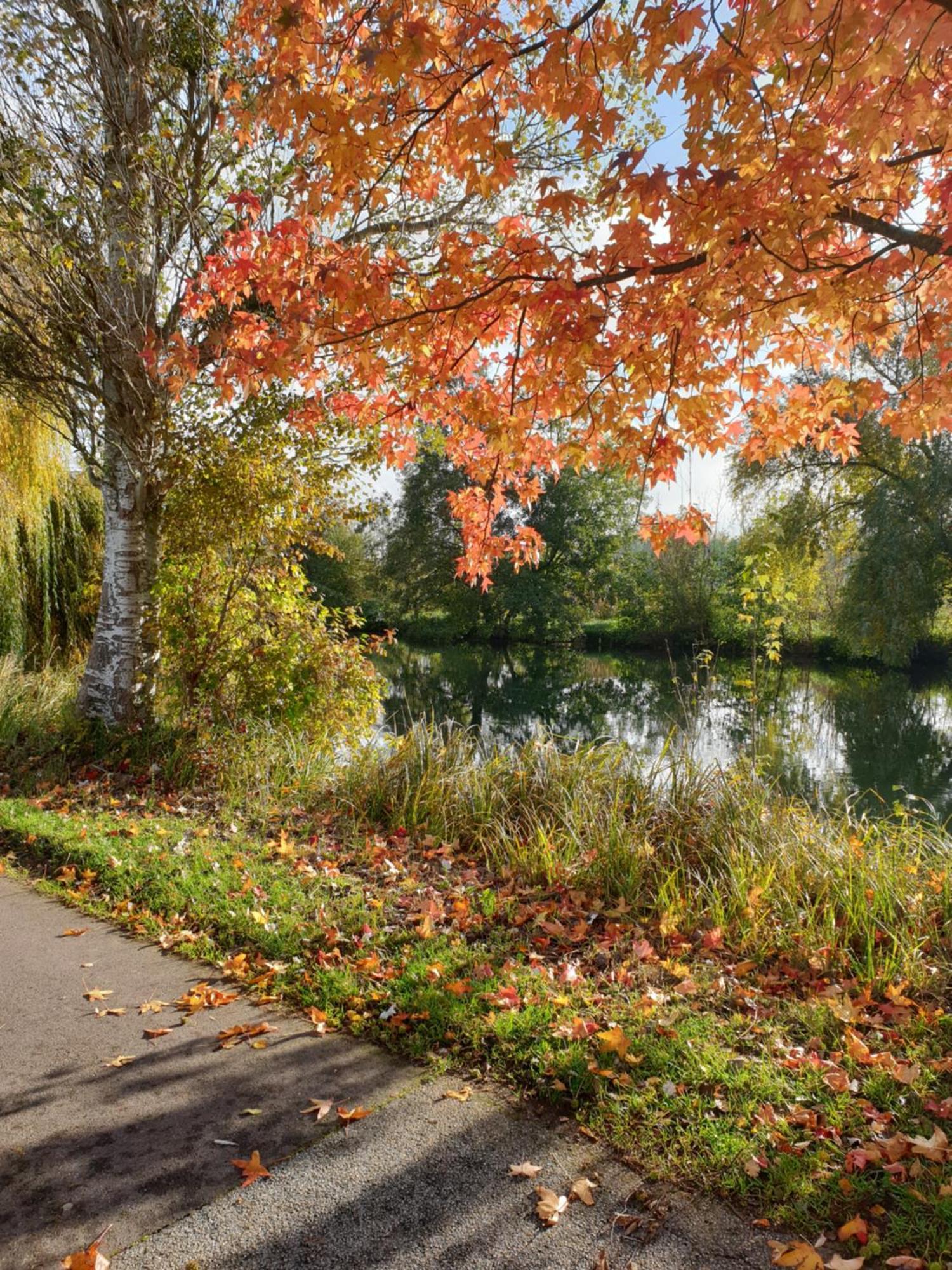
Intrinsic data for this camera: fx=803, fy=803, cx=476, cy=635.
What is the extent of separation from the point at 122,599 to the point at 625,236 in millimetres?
5732

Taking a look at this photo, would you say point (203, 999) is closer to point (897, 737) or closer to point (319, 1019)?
point (319, 1019)

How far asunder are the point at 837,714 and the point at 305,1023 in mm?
16611

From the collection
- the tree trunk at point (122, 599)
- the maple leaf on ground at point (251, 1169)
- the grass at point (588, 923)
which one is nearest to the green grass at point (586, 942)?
the grass at point (588, 923)

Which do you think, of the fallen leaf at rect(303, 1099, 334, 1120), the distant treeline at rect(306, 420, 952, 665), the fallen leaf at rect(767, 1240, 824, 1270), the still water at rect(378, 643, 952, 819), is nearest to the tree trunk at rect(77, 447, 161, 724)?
the still water at rect(378, 643, 952, 819)

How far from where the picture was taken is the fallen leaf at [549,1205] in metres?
2.25

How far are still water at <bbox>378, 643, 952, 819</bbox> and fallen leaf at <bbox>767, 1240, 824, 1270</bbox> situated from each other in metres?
4.19

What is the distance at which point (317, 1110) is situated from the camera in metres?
Answer: 2.71

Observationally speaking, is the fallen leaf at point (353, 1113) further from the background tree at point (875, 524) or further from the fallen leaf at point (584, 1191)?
the background tree at point (875, 524)

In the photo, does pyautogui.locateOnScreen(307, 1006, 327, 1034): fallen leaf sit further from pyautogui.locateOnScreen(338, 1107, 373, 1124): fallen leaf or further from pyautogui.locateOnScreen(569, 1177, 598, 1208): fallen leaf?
pyautogui.locateOnScreen(569, 1177, 598, 1208): fallen leaf

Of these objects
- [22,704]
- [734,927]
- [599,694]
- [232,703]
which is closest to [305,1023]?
[734,927]

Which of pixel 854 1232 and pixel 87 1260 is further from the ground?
pixel 87 1260

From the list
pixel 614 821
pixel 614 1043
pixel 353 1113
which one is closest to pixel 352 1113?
pixel 353 1113

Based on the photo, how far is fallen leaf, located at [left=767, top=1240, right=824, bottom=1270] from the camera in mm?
2080

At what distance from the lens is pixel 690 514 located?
534 cm
